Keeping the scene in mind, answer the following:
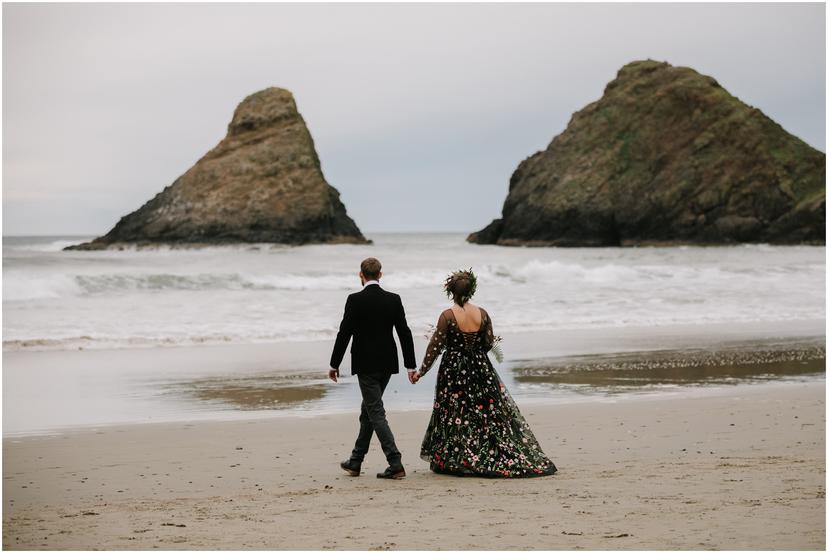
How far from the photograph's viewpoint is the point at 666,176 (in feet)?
274

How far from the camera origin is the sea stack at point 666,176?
76.9 metres

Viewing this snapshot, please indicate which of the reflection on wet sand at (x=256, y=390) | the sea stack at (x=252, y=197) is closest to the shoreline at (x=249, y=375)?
the reflection on wet sand at (x=256, y=390)

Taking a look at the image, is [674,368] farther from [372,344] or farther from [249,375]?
[372,344]

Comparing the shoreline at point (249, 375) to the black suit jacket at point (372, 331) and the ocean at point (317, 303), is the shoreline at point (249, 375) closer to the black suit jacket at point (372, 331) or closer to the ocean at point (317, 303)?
the ocean at point (317, 303)

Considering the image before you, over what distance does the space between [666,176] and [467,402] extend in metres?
80.0

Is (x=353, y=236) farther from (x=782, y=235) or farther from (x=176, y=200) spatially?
(x=782, y=235)

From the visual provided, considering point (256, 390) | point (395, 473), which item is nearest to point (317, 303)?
point (256, 390)

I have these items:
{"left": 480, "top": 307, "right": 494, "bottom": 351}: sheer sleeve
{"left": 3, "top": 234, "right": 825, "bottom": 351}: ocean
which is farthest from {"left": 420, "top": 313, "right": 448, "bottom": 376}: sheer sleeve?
{"left": 3, "top": 234, "right": 825, "bottom": 351}: ocean

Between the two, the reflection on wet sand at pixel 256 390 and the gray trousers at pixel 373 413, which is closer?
the gray trousers at pixel 373 413

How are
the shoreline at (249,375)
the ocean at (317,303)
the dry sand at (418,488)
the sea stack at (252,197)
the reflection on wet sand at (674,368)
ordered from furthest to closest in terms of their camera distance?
the sea stack at (252,197)
the ocean at (317,303)
the reflection on wet sand at (674,368)
the shoreline at (249,375)
the dry sand at (418,488)

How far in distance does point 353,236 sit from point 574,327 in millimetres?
68985

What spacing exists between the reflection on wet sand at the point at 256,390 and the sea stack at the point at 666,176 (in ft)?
212

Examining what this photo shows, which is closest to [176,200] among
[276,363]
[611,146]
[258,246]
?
[258,246]

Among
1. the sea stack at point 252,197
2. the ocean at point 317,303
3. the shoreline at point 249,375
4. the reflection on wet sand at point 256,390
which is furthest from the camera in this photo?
the sea stack at point 252,197
